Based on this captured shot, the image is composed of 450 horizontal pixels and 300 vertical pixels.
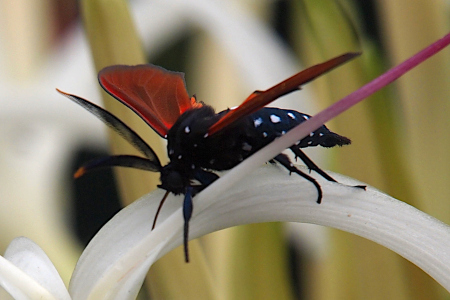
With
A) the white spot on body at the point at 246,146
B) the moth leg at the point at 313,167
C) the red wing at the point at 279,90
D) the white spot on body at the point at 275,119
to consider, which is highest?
the red wing at the point at 279,90

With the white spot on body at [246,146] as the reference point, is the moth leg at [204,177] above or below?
below

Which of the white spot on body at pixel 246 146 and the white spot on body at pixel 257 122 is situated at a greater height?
the white spot on body at pixel 257 122

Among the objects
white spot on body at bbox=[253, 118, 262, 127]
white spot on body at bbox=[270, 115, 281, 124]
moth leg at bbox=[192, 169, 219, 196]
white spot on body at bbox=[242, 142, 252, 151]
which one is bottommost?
moth leg at bbox=[192, 169, 219, 196]

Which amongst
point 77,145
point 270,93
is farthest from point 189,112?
point 77,145
